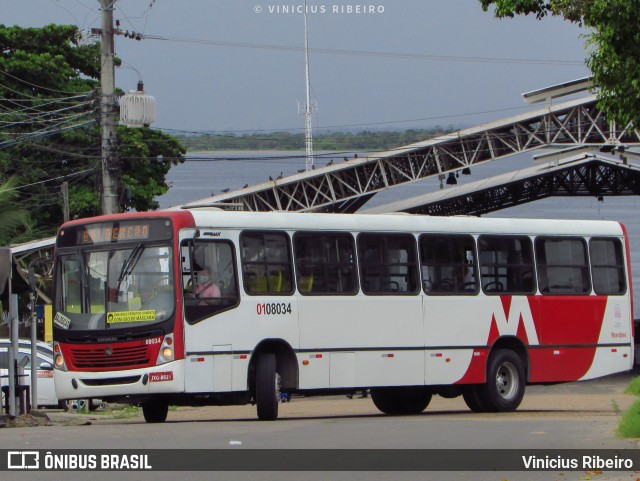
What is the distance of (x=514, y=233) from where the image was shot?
20.5 m

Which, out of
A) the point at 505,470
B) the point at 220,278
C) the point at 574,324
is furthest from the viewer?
the point at 574,324

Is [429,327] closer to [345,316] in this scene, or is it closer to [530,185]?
[345,316]

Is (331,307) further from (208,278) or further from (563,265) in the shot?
(563,265)

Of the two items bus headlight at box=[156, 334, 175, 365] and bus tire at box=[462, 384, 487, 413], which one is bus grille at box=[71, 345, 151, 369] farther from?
bus tire at box=[462, 384, 487, 413]

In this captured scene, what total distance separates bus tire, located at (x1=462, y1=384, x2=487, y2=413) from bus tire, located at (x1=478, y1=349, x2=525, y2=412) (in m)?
0.05

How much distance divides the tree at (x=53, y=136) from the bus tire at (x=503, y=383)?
24504 mm

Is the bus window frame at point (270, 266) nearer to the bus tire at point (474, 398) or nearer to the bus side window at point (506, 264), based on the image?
the bus side window at point (506, 264)

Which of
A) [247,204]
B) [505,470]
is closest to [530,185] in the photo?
[247,204]

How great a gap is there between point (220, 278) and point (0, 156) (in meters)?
26.4

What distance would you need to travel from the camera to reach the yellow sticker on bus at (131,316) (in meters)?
16.6

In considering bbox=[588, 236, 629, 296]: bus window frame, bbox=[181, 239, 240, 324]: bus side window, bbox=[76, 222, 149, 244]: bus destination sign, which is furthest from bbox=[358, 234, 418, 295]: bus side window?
bbox=[588, 236, 629, 296]: bus window frame

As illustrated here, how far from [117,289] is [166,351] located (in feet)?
3.58

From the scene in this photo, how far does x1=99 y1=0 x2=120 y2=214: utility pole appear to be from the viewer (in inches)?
1037

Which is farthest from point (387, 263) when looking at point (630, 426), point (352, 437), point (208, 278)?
point (630, 426)
